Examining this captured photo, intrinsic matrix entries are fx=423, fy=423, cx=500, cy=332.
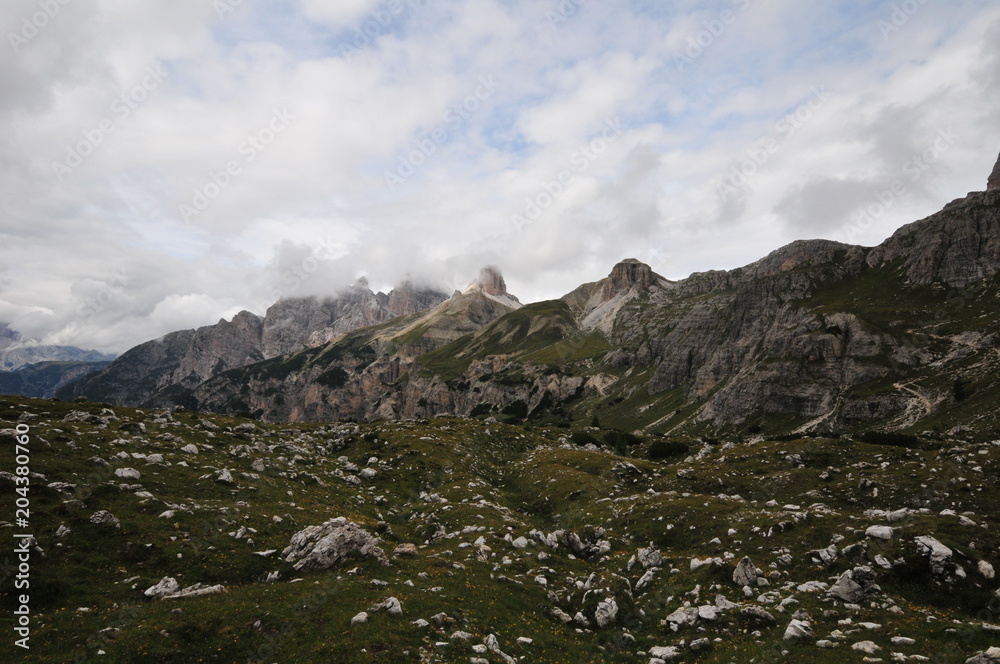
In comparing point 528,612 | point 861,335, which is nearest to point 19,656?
point 528,612

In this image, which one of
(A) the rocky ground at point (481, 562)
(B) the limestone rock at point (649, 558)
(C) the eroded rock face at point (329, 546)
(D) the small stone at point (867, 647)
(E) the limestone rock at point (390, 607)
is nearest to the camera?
(D) the small stone at point (867, 647)

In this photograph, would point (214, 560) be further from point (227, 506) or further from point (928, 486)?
point (928, 486)

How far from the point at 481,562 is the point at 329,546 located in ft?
32.4

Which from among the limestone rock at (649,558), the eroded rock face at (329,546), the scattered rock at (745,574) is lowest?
the limestone rock at (649,558)

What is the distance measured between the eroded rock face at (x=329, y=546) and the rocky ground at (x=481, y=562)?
13cm

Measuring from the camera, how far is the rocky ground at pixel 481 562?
17500 millimetres

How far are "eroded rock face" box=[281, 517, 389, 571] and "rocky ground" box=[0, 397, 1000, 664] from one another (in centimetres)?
13

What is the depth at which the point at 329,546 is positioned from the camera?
2581 centimetres

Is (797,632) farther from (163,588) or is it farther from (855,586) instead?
(163,588)

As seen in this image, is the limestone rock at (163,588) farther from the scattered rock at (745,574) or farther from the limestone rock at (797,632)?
the scattered rock at (745,574)

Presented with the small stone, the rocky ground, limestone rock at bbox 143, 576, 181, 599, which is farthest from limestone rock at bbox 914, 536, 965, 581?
limestone rock at bbox 143, 576, 181, 599

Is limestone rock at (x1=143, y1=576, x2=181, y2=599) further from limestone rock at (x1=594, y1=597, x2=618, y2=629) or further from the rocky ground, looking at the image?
limestone rock at (x1=594, y1=597, x2=618, y2=629)

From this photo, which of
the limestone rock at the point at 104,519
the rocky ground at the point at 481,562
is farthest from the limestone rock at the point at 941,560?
the limestone rock at the point at 104,519

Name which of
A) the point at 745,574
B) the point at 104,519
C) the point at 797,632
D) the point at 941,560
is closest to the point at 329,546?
the point at 104,519
